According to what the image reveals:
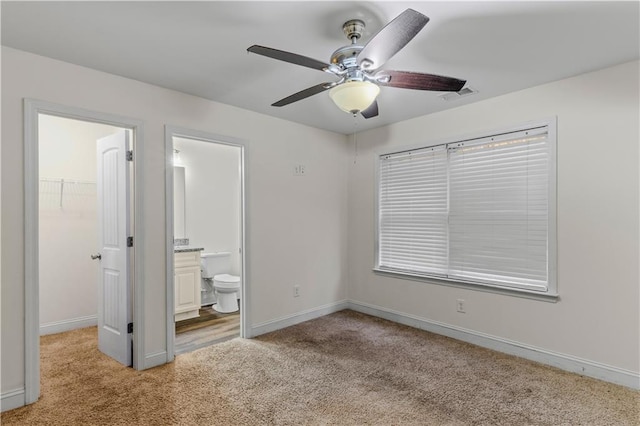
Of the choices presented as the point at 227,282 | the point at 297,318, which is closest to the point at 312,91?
the point at 297,318

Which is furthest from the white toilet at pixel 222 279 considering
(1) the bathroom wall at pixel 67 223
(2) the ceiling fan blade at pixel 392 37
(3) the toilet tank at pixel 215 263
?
(2) the ceiling fan blade at pixel 392 37

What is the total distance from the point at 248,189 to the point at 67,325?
2534 millimetres

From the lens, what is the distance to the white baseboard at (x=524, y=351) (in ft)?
8.43

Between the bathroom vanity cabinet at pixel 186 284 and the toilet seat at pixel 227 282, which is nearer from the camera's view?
the bathroom vanity cabinet at pixel 186 284

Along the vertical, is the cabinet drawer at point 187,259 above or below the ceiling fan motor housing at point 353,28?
below

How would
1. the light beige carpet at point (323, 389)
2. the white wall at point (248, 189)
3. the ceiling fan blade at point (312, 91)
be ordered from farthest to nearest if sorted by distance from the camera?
the white wall at point (248, 189) → the light beige carpet at point (323, 389) → the ceiling fan blade at point (312, 91)

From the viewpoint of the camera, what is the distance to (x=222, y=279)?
4.55 metres

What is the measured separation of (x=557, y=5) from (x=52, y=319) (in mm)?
5099

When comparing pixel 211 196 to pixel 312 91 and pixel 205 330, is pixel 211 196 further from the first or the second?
pixel 312 91

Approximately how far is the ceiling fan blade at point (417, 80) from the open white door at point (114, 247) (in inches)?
87.1

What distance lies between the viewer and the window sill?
292 centimetres

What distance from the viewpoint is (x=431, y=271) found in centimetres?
375

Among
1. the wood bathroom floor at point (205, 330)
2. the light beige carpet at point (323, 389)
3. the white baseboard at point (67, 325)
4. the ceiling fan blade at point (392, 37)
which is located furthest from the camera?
the white baseboard at point (67, 325)

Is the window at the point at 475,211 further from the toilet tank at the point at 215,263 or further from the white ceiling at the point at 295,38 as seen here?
the toilet tank at the point at 215,263
